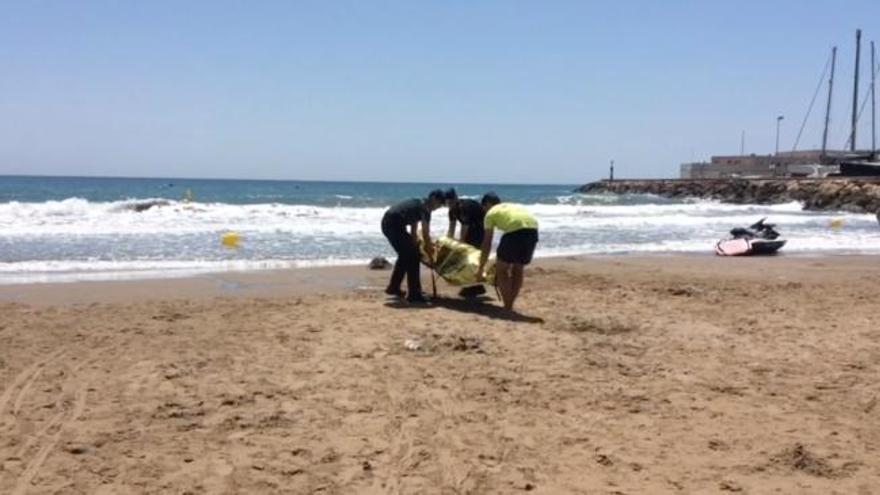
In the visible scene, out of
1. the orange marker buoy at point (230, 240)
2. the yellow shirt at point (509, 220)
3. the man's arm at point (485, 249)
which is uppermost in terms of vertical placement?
the yellow shirt at point (509, 220)

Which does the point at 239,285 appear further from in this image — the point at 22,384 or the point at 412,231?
the point at 22,384

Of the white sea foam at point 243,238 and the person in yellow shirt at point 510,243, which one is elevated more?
the person in yellow shirt at point 510,243

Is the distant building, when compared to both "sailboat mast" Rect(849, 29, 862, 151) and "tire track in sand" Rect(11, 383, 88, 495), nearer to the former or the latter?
"sailboat mast" Rect(849, 29, 862, 151)

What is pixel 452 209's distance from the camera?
929 centimetres

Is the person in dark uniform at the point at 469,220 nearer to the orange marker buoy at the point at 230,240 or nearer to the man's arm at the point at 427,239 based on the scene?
the man's arm at the point at 427,239

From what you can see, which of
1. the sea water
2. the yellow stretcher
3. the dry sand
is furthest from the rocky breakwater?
the dry sand

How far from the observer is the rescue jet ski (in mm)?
16094

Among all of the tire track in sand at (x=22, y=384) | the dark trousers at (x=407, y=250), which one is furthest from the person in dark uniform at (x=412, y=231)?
the tire track in sand at (x=22, y=384)

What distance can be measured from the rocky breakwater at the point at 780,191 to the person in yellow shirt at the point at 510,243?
2453 cm

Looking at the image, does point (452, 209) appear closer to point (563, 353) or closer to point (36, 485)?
point (563, 353)

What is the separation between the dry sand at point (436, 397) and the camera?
3.99 m

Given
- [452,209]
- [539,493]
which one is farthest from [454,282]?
[539,493]

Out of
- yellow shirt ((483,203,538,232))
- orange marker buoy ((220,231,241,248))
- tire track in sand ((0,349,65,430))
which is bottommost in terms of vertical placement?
tire track in sand ((0,349,65,430))

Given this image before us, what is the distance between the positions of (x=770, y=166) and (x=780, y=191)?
34612mm
